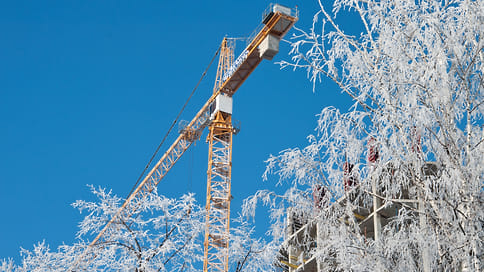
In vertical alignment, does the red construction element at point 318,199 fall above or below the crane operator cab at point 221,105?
below

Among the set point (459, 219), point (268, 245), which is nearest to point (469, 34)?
point (459, 219)

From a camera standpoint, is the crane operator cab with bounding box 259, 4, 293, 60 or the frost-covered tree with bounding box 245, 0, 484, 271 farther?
the crane operator cab with bounding box 259, 4, 293, 60

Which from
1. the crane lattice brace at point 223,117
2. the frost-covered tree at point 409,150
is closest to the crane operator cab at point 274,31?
the crane lattice brace at point 223,117

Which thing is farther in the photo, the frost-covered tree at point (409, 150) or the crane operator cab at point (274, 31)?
the crane operator cab at point (274, 31)

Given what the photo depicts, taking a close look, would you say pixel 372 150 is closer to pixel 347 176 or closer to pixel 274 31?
pixel 347 176

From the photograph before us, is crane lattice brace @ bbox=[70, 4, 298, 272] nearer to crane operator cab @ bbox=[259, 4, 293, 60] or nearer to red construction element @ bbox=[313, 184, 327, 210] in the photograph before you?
crane operator cab @ bbox=[259, 4, 293, 60]

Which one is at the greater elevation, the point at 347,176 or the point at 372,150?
the point at 372,150

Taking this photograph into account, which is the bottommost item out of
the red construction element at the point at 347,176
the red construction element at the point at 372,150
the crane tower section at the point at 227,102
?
the red construction element at the point at 347,176

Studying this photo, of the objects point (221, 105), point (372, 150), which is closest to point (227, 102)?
point (221, 105)

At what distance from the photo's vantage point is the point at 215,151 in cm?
6938

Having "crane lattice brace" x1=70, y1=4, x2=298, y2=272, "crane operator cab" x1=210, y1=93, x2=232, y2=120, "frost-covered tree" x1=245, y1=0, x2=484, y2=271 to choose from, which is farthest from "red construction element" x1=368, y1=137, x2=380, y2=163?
"crane operator cab" x1=210, y1=93, x2=232, y2=120

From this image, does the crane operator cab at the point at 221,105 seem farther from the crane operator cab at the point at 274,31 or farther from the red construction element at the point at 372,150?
the red construction element at the point at 372,150

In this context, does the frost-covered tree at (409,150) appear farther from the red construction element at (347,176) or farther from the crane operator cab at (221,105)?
the crane operator cab at (221,105)

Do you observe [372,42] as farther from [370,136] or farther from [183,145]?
[183,145]
